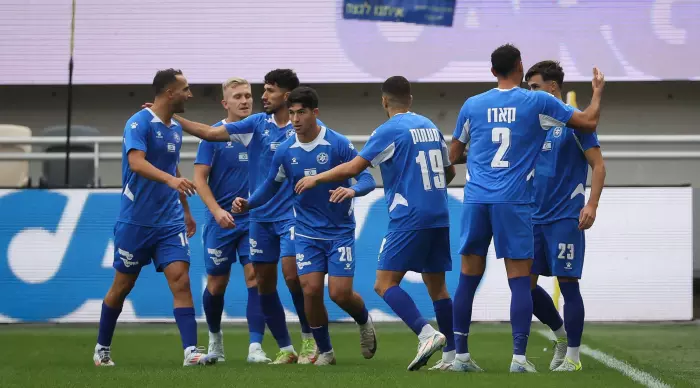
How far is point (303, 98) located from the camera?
859 centimetres

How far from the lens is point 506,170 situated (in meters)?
7.74

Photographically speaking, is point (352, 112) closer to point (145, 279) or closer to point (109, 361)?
point (145, 279)

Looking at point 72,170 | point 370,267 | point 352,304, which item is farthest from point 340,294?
point 72,170

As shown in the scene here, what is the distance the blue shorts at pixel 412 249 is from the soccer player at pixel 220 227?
2.13m

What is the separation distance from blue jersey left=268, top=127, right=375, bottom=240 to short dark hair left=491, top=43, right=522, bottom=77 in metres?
1.40

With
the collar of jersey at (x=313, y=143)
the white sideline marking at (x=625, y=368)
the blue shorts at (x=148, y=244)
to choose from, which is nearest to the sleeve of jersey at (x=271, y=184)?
the collar of jersey at (x=313, y=143)

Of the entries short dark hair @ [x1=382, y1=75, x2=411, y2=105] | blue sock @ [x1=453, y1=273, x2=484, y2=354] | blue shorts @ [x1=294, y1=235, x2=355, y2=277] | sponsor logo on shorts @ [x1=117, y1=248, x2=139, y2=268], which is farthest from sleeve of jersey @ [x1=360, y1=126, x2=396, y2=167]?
sponsor logo on shorts @ [x1=117, y1=248, x2=139, y2=268]

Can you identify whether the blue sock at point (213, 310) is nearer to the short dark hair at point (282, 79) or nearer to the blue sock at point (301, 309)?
the blue sock at point (301, 309)

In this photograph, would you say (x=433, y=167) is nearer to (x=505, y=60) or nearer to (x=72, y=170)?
(x=505, y=60)

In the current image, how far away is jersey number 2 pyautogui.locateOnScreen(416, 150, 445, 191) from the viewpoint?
26.5 feet

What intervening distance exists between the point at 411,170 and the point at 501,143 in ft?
2.29

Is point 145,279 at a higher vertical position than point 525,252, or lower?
lower

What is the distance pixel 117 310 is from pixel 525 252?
11.4ft

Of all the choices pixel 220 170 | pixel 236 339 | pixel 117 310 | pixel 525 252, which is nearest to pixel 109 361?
pixel 117 310
